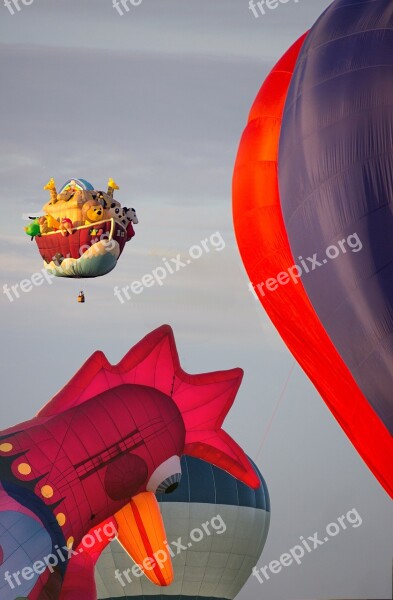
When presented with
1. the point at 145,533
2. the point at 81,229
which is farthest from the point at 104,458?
the point at 81,229

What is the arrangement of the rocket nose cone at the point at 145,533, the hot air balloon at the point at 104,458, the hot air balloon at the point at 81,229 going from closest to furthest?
the hot air balloon at the point at 104,458
the rocket nose cone at the point at 145,533
the hot air balloon at the point at 81,229

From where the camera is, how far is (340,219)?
19.3 meters

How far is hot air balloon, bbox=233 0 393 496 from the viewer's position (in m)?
19.1

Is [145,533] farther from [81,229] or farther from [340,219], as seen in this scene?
[81,229]

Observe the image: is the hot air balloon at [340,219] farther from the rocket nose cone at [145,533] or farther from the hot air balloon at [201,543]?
the hot air balloon at [201,543]

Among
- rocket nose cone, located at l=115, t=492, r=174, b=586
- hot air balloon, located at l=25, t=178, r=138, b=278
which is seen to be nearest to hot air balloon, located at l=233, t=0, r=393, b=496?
rocket nose cone, located at l=115, t=492, r=174, b=586

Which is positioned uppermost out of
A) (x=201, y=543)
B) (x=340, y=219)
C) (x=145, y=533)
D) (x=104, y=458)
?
(x=340, y=219)

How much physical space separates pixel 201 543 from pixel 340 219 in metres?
8.92

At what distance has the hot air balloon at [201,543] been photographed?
1035 inches

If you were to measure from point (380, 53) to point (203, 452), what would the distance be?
18.1 ft

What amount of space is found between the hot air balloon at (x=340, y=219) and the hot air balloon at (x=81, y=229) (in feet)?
17.4

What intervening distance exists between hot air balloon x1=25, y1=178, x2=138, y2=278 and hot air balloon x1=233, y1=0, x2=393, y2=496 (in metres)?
5.31

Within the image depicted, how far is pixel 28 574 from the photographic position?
18.4 m

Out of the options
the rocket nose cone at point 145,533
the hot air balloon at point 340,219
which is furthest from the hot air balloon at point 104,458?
the hot air balloon at point 340,219
